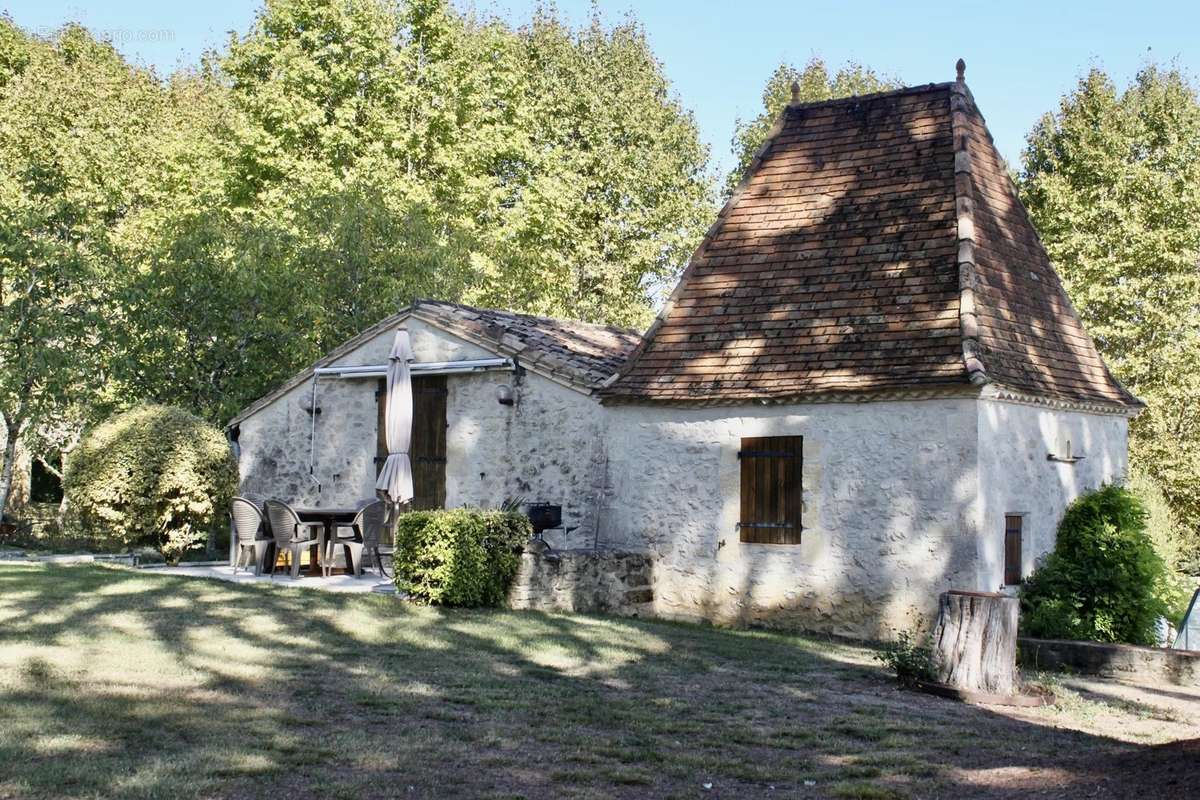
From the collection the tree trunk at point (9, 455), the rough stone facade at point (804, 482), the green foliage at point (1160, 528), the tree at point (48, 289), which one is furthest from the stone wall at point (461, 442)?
the green foliage at point (1160, 528)

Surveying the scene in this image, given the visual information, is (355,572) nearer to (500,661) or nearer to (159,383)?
(500,661)

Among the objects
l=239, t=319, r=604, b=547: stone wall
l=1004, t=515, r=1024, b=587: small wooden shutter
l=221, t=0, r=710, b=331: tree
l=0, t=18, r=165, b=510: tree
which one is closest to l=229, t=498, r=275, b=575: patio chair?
l=239, t=319, r=604, b=547: stone wall

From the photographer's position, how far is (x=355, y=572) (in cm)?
1683

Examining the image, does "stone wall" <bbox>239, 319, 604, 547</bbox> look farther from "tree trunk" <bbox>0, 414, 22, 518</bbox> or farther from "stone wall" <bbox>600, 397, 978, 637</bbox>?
"tree trunk" <bbox>0, 414, 22, 518</bbox>

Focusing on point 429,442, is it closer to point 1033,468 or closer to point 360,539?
point 360,539

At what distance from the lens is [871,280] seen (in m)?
14.9

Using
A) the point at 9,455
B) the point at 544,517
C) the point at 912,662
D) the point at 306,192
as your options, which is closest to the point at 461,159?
the point at 306,192

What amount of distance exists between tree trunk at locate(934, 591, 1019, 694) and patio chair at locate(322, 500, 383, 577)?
8.34m

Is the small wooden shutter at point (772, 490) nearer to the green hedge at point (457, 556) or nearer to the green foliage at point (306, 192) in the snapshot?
the green hedge at point (457, 556)

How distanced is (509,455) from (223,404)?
864cm

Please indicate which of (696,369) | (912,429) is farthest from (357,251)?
(912,429)

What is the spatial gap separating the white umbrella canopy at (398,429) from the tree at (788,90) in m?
27.7

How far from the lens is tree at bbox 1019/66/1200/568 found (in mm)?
29062

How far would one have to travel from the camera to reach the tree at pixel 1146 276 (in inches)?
1144
